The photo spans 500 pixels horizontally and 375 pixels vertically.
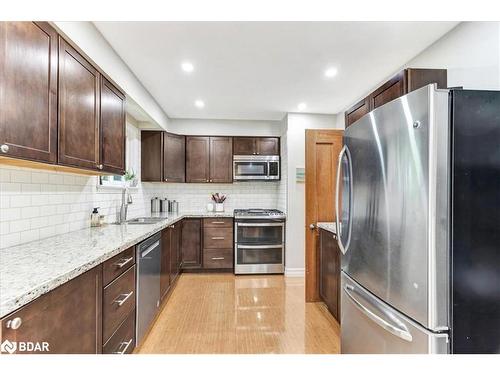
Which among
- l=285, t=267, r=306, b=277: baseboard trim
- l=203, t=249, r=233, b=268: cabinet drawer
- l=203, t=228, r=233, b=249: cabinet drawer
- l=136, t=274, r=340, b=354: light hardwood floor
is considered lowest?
l=136, t=274, r=340, b=354: light hardwood floor

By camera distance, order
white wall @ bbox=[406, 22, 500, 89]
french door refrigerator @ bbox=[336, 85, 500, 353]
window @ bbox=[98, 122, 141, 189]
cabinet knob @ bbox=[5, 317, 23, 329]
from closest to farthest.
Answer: cabinet knob @ bbox=[5, 317, 23, 329] → french door refrigerator @ bbox=[336, 85, 500, 353] → white wall @ bbox=[406, 22, 500, 89] → window @ bbox=[98, 122, 141, 189]

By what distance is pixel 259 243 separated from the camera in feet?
13.5

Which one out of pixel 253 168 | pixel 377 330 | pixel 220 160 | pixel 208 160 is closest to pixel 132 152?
pixel 208 160

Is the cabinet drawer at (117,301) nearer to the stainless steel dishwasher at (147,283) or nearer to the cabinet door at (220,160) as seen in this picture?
the stainless steel dishwasher at (147,283)

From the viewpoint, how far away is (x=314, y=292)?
3.04m

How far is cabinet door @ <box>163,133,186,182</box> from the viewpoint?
4.14 m

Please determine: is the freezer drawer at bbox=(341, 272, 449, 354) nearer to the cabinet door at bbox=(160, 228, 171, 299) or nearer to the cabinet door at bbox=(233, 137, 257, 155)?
the cabinet door at bbox=(160, 228, 171, 299)

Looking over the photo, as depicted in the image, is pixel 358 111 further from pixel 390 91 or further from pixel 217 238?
pixel 217 238

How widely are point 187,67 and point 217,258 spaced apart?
279cm

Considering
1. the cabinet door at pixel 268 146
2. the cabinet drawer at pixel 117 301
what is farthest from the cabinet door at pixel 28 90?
the cabinet door at pixel 268 146

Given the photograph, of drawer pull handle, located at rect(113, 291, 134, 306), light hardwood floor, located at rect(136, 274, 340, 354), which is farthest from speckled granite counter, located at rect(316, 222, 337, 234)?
drawer pull handle, located at rect(113, 291, 134, 306)

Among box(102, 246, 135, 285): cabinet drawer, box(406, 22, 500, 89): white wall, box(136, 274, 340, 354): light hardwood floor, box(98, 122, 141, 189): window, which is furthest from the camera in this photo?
box(98, 122, 141, 189): window

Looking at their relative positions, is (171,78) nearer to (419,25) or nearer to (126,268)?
(126,268)

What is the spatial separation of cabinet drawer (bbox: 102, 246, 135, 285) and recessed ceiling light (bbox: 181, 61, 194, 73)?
1.72m
